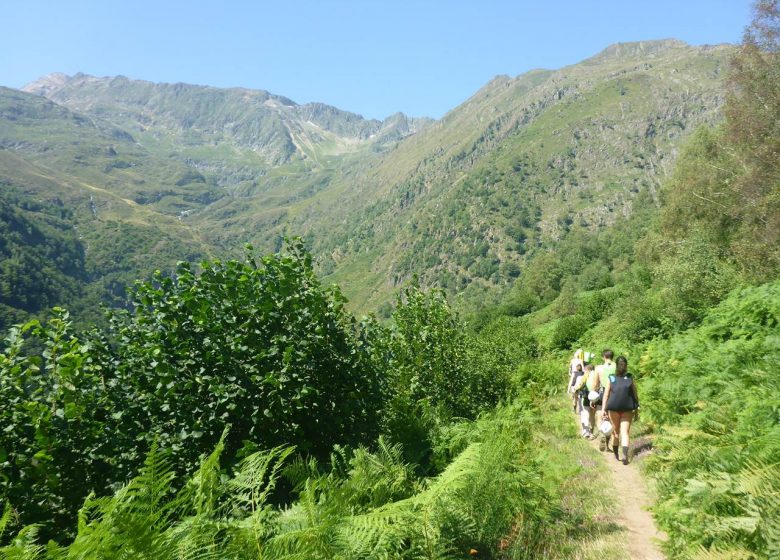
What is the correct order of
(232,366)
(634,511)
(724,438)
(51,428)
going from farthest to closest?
(232,366)
(634,511)
(724,438)
(51,428)

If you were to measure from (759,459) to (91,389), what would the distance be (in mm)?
7194

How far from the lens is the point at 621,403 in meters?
8.84

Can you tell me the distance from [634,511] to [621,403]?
9.71 feet

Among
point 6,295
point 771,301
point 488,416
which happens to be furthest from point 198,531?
point 6,295

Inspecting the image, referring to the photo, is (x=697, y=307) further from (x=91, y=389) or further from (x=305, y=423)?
(x=91, y=389)

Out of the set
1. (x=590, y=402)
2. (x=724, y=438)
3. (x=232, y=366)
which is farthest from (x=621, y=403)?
(x=232, y=366)

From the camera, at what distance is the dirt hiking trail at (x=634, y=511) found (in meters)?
5.04

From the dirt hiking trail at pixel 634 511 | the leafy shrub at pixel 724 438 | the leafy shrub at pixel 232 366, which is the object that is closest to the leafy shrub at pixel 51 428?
the leafy shrub at pixel 232 366

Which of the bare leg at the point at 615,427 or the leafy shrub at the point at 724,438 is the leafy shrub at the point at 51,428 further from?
the bare leg at the point at 615,427

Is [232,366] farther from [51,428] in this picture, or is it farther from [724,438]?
[724,438]

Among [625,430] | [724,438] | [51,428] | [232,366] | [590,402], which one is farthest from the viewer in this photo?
[590,402]

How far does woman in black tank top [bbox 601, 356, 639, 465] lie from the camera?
879cm

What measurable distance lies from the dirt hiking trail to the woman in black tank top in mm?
443

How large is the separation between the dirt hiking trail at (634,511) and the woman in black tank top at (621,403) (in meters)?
0.44
